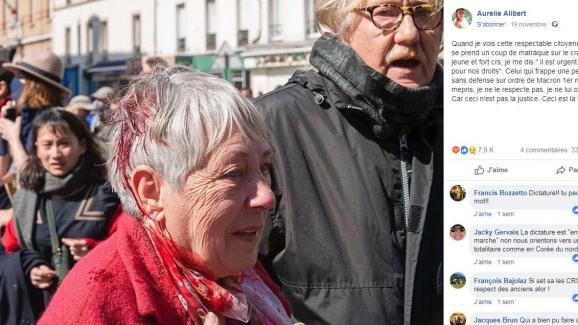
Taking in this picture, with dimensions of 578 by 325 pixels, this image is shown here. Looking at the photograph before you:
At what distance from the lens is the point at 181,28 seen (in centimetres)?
3069

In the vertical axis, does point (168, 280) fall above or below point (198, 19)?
below

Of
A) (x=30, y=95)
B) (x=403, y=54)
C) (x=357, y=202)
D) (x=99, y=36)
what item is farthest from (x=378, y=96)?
(x=99, y=36)

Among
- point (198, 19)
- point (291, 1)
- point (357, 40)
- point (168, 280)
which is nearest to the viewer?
point (168, 280)

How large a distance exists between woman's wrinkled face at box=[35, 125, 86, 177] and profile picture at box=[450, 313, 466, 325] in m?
2.63

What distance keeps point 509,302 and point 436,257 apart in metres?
0.48

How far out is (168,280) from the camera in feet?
5.72

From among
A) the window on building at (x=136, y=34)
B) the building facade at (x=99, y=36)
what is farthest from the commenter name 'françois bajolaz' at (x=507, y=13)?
the window on building at (x=136, y=34)

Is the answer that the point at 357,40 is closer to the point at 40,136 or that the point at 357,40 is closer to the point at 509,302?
the point at 509,302

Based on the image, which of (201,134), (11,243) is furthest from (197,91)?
(11,243)

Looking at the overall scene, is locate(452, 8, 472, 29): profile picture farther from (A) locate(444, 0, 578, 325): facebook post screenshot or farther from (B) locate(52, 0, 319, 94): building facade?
(B) locate(52, 0, 319, 94): building facade

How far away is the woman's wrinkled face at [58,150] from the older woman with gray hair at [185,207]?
249cm

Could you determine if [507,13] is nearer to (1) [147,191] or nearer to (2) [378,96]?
(2) [378,96]

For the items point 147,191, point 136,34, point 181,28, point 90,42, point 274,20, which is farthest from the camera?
point 90,42

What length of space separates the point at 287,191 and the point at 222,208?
63 centimetres
